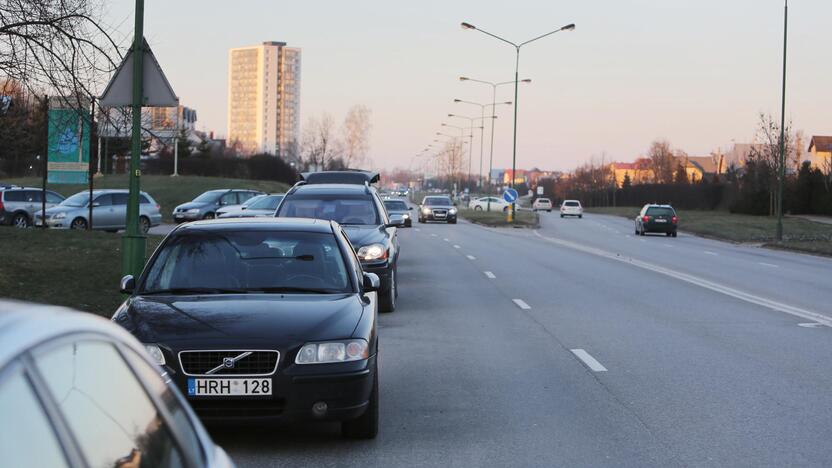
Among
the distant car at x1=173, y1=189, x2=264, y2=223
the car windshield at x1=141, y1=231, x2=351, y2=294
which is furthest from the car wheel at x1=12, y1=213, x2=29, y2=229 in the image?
the car windshield at x1=141, y1=231, x2=351, y2=294

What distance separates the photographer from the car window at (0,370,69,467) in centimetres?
190

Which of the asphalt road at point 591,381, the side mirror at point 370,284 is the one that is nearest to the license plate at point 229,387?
the asphalt road at point 591,381

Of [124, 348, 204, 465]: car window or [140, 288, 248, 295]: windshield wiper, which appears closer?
[124, 348, 204, 465]: car window

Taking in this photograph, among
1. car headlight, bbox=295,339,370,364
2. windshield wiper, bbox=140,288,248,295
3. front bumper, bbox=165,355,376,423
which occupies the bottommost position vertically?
front bumper, bbox=165,355,376,423

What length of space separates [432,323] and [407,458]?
723cm

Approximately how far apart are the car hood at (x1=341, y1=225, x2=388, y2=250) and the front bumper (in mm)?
7629

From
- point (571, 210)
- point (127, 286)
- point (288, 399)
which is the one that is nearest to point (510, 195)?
point (571, 210)

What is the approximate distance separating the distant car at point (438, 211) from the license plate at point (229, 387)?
52878 mm

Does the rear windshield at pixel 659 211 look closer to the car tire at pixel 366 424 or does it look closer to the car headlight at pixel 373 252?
the car headlight at pixel 373 252

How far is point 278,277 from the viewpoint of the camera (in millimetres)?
8133

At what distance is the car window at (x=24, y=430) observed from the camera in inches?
74.7

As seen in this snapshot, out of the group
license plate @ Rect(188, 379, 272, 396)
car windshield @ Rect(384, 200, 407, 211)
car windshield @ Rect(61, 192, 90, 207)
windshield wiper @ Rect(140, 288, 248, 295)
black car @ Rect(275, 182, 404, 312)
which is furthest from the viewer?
car windshield @ Rect(384, 200, 407, 211)

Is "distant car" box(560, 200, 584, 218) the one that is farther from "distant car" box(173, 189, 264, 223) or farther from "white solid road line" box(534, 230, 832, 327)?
"white solid road line" box(534, 230, 832, 327)

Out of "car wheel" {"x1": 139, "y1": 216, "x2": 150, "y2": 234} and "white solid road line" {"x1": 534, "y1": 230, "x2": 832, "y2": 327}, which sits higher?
"car wheel" {"x1": 139, "y1": 216, "x2": 150, "y2": 234}
